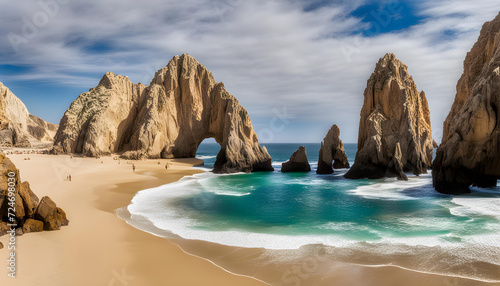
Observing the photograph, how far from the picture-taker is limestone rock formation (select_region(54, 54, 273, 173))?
4781cm

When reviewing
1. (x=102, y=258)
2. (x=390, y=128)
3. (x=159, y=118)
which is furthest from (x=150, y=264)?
(x=159, y=118)

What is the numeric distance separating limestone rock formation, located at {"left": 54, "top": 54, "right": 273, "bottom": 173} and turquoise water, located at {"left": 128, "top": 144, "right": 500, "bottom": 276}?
2108cm

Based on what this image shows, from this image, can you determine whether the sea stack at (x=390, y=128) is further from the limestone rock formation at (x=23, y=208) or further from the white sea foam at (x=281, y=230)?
the limestone rock formation at (x=23, y=208)

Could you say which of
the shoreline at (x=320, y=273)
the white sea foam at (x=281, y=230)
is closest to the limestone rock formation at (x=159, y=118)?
the white sea foam at (x=281, y=230)

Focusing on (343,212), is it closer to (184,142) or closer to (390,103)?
(390,103)

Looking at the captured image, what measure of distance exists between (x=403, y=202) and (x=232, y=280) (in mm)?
17393

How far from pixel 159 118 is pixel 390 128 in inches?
1458

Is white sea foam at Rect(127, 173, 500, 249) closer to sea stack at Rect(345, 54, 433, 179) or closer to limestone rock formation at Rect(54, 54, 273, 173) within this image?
sea stack at Rect(345, 54, 433, 179)

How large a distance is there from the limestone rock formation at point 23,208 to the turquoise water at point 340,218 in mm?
Answer: 4576

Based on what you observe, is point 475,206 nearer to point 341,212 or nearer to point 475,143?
point 475,143

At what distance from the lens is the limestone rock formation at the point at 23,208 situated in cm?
1155

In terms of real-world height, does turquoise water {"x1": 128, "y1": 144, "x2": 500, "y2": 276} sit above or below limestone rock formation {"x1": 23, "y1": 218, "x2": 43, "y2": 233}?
below

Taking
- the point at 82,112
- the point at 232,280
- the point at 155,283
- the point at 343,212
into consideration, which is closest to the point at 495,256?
the point at 343,212

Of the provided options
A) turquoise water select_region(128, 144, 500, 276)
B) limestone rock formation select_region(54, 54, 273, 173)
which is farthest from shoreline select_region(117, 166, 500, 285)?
limestone rock formation select_region(54, 54, 273, 173)
